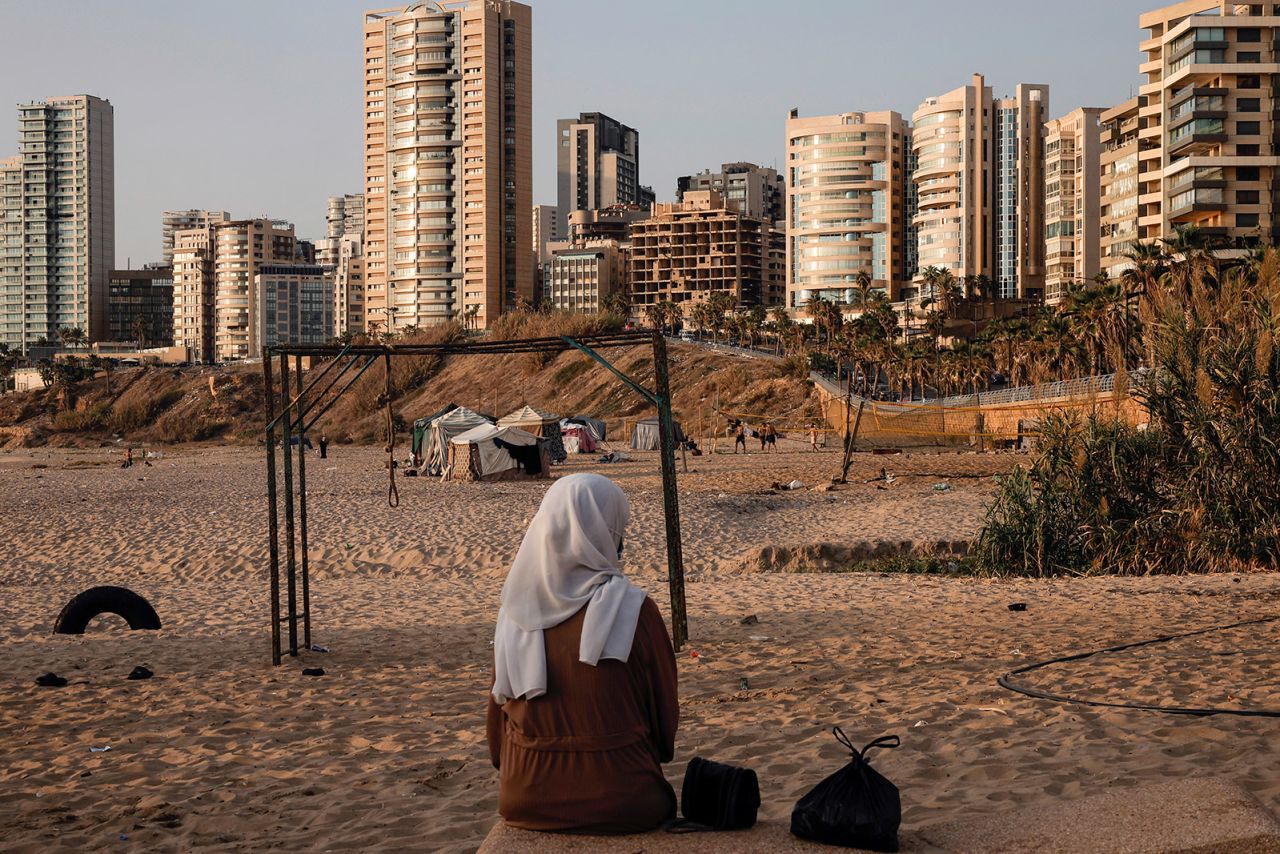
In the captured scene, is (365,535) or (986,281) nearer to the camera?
(365,535)

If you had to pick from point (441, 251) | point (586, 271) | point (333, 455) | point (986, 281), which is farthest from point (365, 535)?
point (586, 271)

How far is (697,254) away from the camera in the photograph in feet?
484

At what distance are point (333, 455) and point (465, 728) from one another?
4537 centimetres

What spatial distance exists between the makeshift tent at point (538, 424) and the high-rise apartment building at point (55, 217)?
15519cm

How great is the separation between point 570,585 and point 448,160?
410 feet

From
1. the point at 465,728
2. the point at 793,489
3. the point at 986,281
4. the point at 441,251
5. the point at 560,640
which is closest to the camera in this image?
the point at 560,640

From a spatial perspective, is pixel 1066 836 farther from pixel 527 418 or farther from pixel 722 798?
pixel 527 418

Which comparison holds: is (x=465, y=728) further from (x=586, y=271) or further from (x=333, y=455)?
(x=586, y=271)

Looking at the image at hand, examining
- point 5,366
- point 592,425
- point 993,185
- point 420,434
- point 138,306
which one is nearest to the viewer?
point 420,434

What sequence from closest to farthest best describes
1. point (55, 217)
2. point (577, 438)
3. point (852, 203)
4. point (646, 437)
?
point (577, 438)
point (646, 437)
point (852, 203)
point (55, 217)

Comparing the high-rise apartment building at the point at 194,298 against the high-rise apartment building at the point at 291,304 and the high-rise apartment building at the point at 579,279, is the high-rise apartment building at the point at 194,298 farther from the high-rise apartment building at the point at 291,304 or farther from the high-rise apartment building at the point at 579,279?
the high-rise apartment building at the point at 579,279

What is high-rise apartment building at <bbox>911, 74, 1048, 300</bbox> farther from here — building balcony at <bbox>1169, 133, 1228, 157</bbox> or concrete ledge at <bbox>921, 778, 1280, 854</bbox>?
concrete ledge at <bbox>921, 778, 1280, 854</bbox>

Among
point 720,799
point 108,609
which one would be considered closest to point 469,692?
point 720,799

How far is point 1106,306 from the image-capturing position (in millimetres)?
50469
